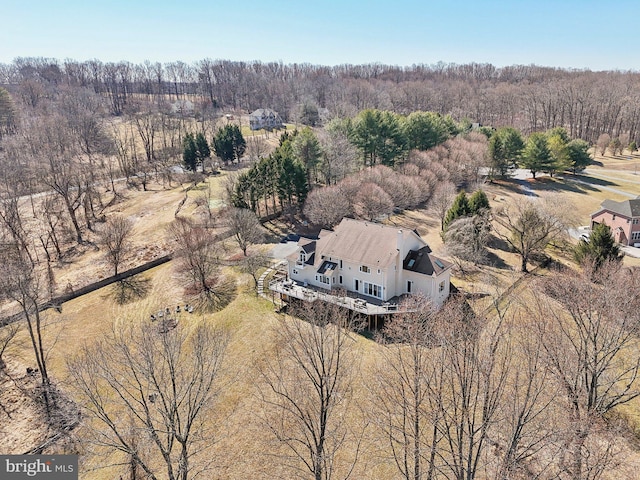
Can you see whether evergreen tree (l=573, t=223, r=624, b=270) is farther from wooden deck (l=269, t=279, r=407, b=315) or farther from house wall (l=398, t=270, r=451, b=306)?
wooden deck (l=269, t=279, r=407, b=315)

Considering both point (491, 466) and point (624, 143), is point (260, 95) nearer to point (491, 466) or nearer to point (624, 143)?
point (624, 143)

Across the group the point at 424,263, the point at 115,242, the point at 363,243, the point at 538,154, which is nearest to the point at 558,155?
the point at 538,154

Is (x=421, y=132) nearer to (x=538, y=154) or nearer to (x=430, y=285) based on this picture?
(x=538, y=154)

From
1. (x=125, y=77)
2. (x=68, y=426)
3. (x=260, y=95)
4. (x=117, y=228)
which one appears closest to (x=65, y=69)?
(x=125, y=77)

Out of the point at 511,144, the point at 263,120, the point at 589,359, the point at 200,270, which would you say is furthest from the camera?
the point at 263,120

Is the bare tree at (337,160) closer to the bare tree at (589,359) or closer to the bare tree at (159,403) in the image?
the bare tree at (589,359)

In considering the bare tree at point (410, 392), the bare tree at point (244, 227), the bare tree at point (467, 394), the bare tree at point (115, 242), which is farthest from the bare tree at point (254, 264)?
the bare tree at point (467, 394)
